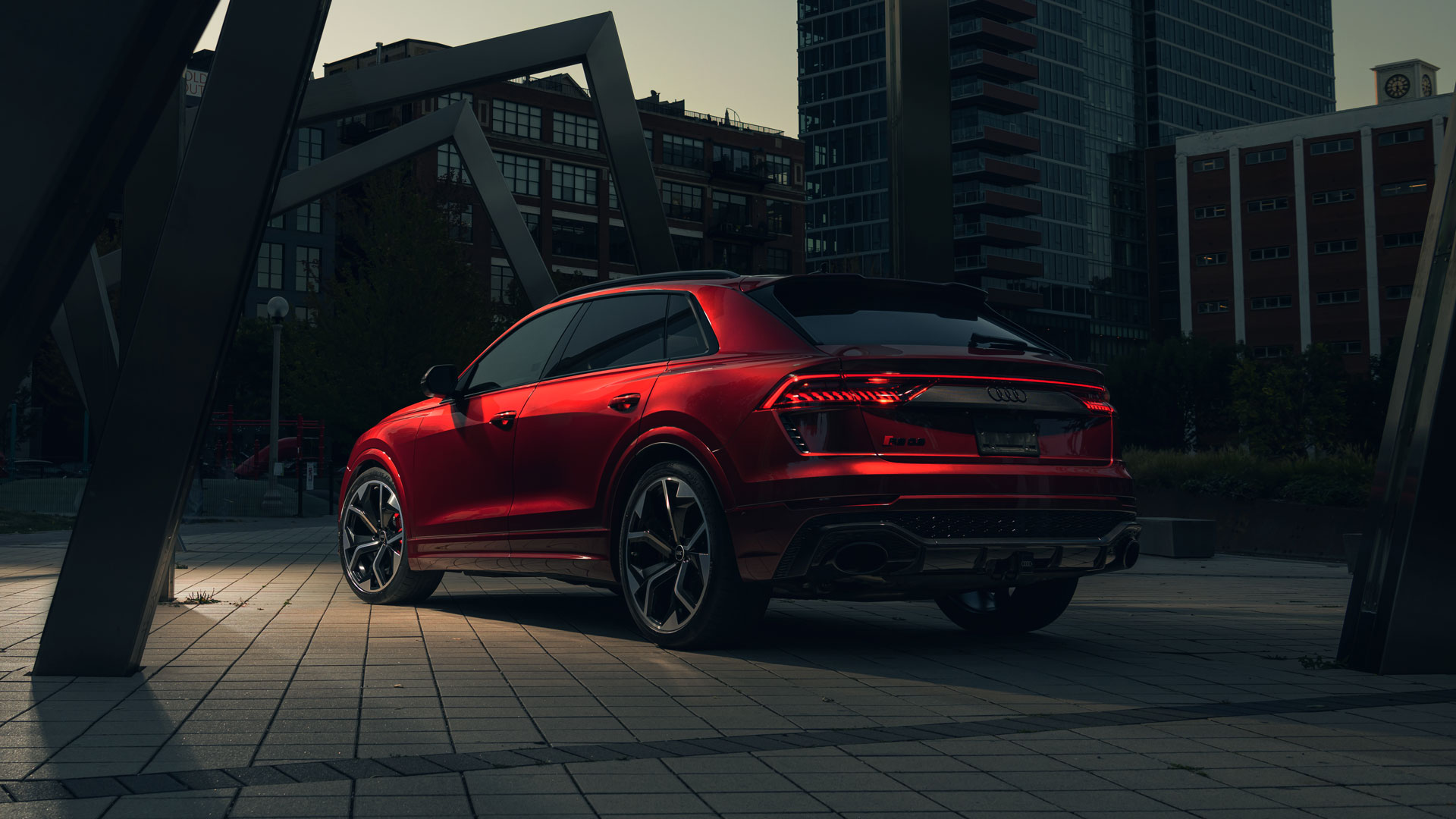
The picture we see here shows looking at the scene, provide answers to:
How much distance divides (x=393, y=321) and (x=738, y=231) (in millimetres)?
60657

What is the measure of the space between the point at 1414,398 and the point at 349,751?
15.1 feet

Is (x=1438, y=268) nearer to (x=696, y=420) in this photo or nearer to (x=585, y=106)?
(x=696, y=420)

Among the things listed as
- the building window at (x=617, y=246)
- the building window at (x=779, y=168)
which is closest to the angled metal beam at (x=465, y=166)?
the building window at (x=617, y=246)

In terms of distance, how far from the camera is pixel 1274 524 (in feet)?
68.2

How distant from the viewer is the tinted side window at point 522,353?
752cm

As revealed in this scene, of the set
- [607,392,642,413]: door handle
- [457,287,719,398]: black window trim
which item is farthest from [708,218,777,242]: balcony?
[607,392,642,413]: door handle

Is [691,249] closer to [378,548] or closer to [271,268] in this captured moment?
[271,268]

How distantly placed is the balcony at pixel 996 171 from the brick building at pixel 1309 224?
14928 mm

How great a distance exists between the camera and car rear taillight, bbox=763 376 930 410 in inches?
218

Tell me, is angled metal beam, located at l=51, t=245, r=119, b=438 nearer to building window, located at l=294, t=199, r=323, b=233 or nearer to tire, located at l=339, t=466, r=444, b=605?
tire, located at l=339, t=466, r=444, b=605

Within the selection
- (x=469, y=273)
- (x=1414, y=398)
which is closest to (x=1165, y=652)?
(x=1414, y=398)

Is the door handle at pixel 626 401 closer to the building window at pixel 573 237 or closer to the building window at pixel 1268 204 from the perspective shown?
the building window at pixel 573 237

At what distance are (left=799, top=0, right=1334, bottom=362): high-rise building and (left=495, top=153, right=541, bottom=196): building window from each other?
34.4 m

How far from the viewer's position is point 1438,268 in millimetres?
5762
